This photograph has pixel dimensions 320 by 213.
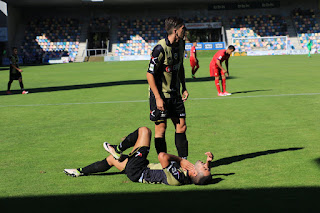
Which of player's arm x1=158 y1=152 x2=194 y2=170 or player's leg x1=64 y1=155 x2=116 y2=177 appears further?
player's leg x1=64 y1=155 x2=116 y2=177

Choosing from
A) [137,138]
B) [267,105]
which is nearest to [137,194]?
[137,138]

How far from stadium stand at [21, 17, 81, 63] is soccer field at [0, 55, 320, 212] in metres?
42.6

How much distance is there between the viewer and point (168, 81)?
6398 millimetres

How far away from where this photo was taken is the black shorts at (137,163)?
5738 millimetres

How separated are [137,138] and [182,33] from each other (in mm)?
1554

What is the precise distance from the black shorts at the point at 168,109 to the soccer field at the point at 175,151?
0.97 metres

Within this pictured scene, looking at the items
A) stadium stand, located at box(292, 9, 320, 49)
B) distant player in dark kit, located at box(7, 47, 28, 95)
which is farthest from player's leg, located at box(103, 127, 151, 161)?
stadium stand, located at box(292, 9, 320, 49)

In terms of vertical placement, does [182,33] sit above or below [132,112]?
above

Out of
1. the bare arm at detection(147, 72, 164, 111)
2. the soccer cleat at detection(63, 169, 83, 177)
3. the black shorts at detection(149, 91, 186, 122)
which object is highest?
the bare arm at detection(147, 72, 164, 111)

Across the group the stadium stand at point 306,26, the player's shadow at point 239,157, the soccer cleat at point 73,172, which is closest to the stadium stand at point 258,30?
the stadium stand at point 306,26

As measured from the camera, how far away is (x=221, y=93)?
53.3 feet

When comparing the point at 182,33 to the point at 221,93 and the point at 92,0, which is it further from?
the point at 92,0

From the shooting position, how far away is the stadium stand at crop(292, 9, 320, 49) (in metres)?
58.1

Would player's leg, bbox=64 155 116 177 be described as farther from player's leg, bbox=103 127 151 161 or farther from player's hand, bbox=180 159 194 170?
player's hand, bbox=180 159 194 170
